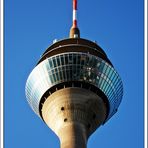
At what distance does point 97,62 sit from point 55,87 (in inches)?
182

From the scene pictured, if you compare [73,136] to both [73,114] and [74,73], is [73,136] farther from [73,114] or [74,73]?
[74,73]

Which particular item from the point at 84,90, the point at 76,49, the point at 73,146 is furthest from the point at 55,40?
the point at 73,146

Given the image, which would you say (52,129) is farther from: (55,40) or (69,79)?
(55,40)

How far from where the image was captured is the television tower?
3881cm

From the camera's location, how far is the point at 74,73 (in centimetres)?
4206

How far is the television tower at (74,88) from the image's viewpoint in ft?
127

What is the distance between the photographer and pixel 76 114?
38656mm

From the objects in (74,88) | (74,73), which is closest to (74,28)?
(74,73)

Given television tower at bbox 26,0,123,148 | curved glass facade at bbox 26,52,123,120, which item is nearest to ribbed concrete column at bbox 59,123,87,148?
television tower at bbox 26,0,123,148

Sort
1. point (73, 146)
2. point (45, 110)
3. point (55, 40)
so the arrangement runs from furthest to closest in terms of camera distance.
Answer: point (55, 40)
point (45, 110)
point (73, 146)

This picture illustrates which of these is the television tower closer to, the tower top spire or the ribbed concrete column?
the ribbed concrete column

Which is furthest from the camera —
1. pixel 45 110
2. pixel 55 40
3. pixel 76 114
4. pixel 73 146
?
pixel 55 40

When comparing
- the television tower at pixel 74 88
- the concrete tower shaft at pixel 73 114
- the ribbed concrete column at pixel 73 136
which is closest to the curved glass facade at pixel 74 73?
the television tower at pixel 74 88

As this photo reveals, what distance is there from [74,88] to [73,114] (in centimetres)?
288
